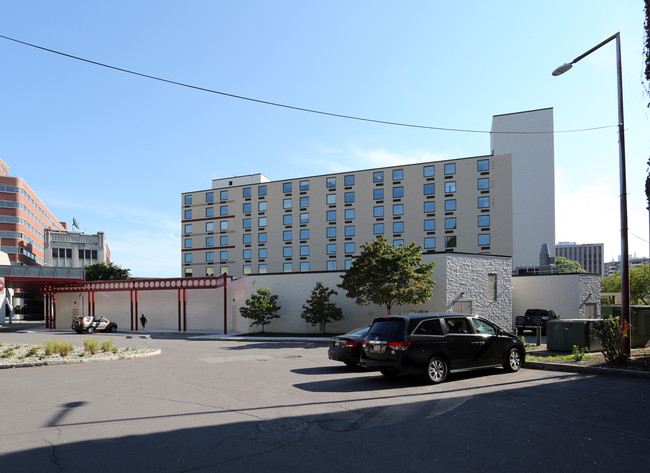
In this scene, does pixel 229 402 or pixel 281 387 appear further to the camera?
pixel 281 387

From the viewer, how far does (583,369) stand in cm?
1305

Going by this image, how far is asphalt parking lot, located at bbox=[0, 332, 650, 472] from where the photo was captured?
5.93m

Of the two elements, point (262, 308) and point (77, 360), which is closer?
point (77, 360)

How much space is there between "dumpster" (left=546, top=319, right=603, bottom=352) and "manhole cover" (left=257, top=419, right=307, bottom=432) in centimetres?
1280

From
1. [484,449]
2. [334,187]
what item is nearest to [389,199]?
[334,187]

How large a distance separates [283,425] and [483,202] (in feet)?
186

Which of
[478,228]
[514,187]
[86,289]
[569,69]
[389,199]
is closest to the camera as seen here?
[569,69]

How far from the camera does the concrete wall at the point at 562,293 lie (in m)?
34.7

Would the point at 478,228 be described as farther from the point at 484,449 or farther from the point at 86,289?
the point at 484,449

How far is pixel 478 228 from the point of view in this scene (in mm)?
59844

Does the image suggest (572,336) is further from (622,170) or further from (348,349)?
(348,349)

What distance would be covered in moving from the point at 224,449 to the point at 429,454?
8.87 feet

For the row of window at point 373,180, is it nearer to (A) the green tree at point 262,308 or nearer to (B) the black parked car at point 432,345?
(A) the green tree at point 262,308

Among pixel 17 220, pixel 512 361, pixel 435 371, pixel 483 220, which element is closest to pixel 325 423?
pixel 435 371
